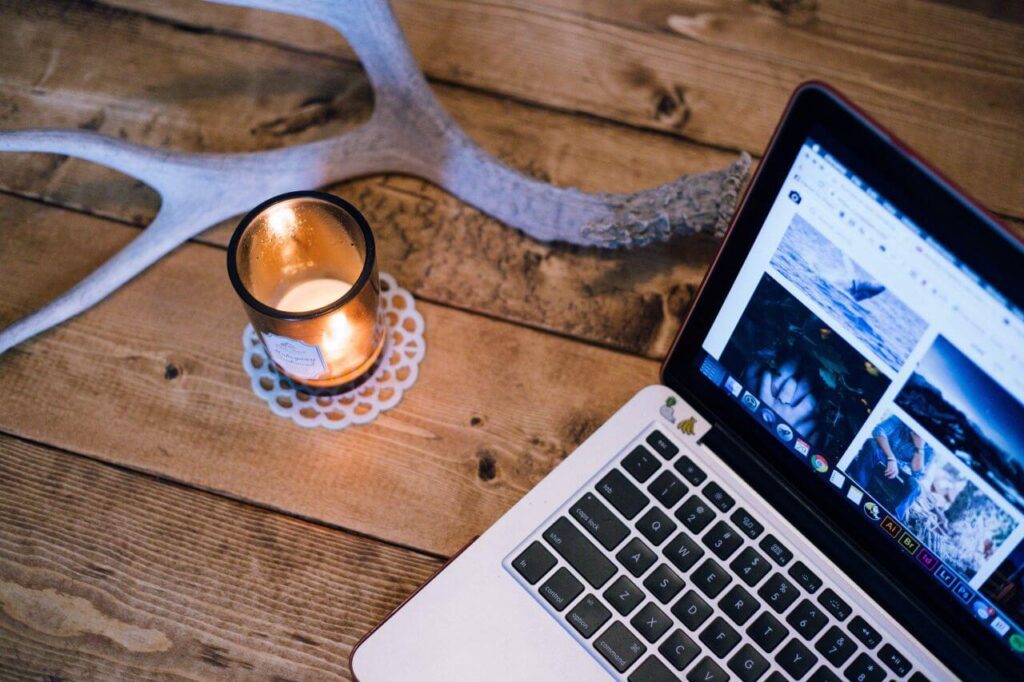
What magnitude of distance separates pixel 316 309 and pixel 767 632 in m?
0.39

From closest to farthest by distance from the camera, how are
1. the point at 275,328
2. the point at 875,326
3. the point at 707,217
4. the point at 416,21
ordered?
the point at 875,326 < the point at 275,328 < the point at 707,217 < the point at 416,21

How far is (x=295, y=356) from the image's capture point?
65cm

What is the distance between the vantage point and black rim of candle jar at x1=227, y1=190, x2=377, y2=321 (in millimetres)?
607

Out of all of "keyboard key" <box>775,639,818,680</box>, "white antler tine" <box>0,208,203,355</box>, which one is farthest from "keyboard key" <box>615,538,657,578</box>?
"white antler tine" <box>0,208,203,355</box>

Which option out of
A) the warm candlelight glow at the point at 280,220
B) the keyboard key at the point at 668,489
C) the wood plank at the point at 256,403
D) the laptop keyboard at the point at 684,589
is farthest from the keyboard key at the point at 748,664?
the warm candlelight glow at the point at 280,220

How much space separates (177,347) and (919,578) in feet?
1.97

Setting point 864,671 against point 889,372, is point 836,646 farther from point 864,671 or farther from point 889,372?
point 889,372

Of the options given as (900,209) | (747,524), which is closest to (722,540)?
(747,524)

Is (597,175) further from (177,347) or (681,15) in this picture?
(177,347)

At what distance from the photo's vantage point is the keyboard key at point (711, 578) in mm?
592

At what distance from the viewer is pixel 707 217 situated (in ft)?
2.41

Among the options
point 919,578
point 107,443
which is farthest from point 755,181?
point 107,443

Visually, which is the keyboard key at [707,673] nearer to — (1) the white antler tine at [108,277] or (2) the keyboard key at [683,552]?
(2) the keyboard key at [683,552]

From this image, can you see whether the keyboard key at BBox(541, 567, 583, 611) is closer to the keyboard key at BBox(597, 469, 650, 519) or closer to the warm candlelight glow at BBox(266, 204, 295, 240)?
the keyboard key at BBox(597, 469, 650, 519)
